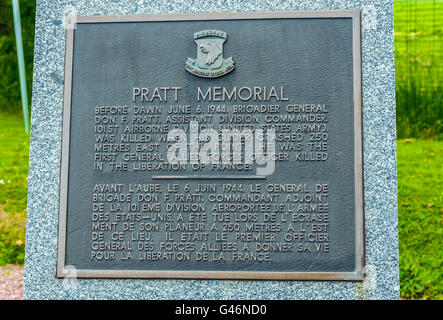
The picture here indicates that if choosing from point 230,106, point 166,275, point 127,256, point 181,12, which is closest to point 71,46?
point 181,12

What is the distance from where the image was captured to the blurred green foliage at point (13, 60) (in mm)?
9141

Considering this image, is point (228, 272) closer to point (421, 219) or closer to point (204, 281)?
point (204, 281)

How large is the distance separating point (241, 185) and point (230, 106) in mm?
627

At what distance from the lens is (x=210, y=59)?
3826 millimetres

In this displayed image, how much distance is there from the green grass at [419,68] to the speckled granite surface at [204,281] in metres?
3.80

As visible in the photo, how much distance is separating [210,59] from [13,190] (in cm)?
370

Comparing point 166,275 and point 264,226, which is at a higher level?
point 264,226

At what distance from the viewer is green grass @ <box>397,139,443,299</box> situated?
15.4ft

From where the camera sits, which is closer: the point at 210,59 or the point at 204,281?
the point at 204,281

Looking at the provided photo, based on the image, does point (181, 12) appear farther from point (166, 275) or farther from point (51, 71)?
point (166, 275)

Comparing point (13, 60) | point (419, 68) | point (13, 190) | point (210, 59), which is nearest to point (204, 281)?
point (210, 59)

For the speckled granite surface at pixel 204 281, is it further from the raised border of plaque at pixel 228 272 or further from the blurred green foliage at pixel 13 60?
the blurred green foliage at pixel 13 60

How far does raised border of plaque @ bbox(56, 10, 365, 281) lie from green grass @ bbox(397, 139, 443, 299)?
4.81 ft

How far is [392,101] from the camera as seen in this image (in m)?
3.77
